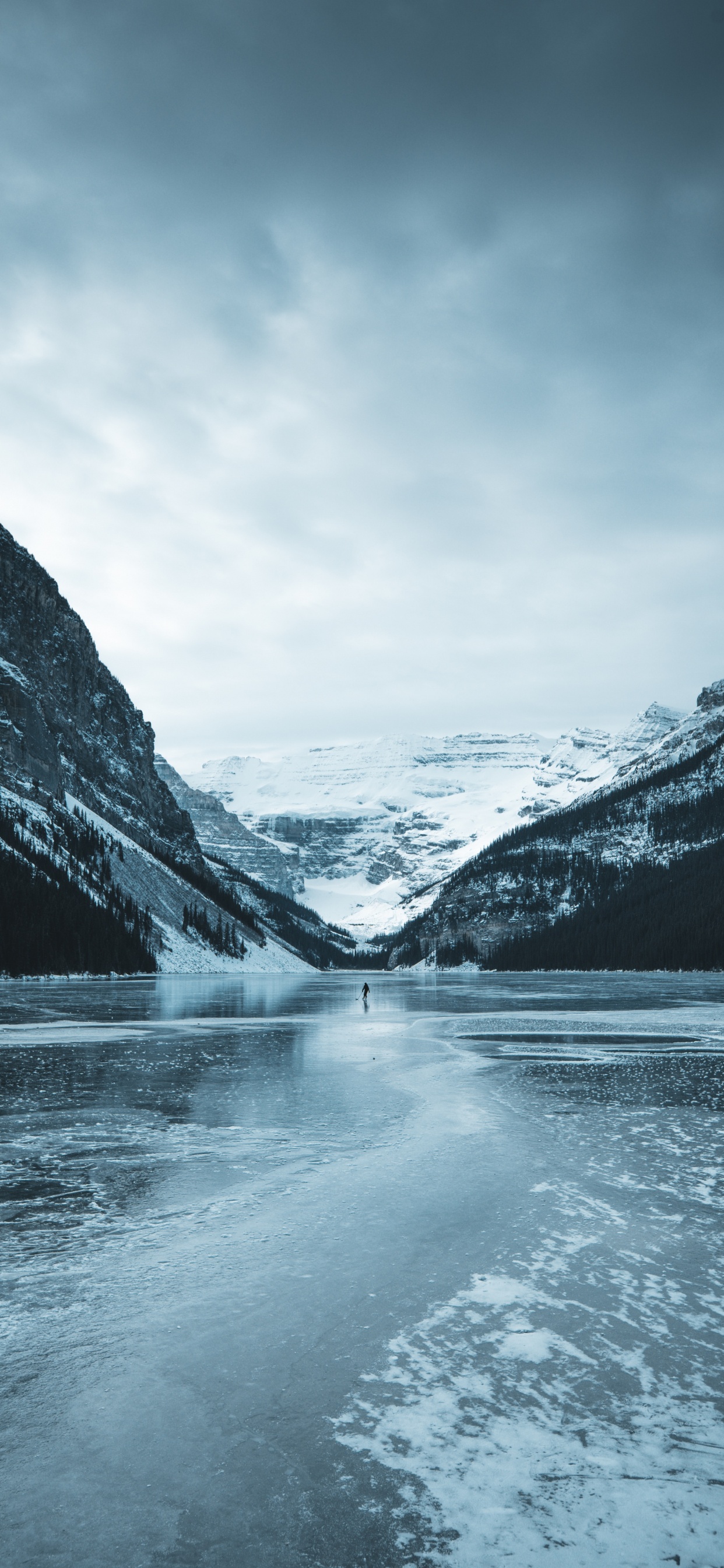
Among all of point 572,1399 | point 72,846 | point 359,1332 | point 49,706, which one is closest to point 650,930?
point 72,846

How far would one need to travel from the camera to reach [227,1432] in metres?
6.35

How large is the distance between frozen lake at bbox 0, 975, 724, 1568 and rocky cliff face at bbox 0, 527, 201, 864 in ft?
417

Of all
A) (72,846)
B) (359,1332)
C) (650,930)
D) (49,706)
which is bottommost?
(359,1332)

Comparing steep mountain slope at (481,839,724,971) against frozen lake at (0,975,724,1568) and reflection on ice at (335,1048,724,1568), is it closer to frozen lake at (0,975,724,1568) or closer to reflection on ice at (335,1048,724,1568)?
frozen lake at (0,975,724,1568)

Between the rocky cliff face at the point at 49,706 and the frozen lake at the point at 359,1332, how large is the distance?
127 metres

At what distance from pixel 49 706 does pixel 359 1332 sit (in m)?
175

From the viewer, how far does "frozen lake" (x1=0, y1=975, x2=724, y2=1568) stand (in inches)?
213

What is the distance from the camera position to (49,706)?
17112 centimetres

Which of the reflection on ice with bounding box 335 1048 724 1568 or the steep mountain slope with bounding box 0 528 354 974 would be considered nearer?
the reflection on ice with bounding box 335 1048 724 1568

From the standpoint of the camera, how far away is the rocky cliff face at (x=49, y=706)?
144m

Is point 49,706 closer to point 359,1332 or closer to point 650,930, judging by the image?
point 650,930

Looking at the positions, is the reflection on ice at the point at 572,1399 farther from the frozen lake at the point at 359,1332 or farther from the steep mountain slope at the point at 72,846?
the steep mountain slope at the point at 72,846

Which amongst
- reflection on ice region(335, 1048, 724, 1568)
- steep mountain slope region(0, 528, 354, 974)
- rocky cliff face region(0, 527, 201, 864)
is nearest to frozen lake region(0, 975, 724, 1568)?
reflection on ice region(335, 1048, 724, 1568)

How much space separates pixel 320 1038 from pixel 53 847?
95239 millimetres
